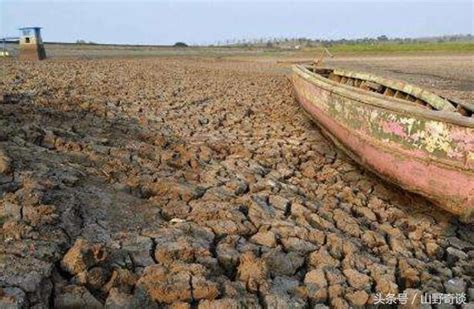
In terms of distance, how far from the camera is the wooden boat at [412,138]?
509 centimetres

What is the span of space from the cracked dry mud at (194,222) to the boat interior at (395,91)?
1.50m

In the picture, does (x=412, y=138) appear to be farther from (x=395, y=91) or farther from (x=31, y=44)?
(x=31, y=44)

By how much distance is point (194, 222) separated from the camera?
426cm

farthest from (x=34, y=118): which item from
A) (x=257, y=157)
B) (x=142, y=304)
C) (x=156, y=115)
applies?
(x=142, y=304)

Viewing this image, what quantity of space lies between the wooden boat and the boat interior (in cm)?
2

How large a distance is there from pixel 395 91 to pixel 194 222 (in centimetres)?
600

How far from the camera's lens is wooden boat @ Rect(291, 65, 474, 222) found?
509 centimetres

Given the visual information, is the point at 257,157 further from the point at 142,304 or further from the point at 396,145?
the point at 142,304

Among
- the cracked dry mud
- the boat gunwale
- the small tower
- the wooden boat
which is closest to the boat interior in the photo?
the wooden boat

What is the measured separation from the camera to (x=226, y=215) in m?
4.47

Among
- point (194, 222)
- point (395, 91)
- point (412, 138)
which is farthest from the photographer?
point (395, 91)

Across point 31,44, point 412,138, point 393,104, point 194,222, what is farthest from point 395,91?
point 31,44

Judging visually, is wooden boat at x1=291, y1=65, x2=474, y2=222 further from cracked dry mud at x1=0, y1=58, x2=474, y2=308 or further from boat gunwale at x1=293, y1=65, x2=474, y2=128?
cracked dry mud at x1=0, y1=58, x2=474, y2=308

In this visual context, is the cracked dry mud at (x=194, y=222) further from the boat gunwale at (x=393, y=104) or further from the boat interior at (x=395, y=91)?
the boat interior at (x=395, y=91)
